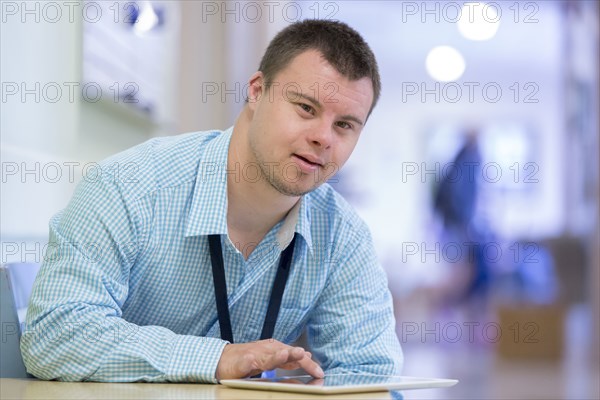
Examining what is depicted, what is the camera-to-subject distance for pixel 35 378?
1.65 m

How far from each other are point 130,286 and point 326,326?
0.43m

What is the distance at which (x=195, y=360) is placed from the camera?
1.53 m

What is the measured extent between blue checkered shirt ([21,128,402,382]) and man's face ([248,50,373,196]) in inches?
3.9

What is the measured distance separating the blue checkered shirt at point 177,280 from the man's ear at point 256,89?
0.09m

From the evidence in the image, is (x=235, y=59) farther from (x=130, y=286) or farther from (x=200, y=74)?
(x=130, y=286)

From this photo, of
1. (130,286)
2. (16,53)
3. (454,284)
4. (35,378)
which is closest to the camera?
(35,378)

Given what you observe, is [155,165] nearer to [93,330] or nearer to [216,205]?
[216,205]

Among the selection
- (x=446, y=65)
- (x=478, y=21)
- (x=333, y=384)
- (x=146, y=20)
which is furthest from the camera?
(x=446, y=65)

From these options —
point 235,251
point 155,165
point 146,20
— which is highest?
point 146,20

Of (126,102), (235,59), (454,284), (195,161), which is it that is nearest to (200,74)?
(235,59)

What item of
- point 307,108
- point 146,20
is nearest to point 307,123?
point 307,108

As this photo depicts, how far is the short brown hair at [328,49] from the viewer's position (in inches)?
70.9

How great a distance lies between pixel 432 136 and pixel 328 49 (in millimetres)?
7835

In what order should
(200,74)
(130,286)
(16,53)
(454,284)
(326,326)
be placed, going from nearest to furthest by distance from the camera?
(130,286)
(326,326)
(16,53)
(200,74)
(454,284)
